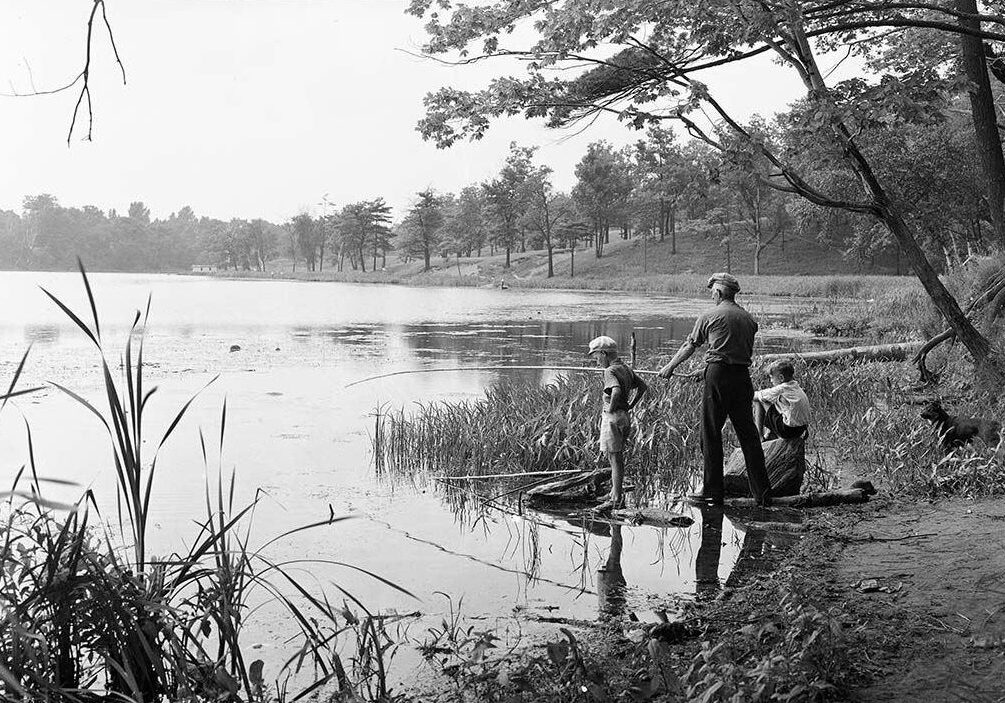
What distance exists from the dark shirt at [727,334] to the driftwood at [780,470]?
984 millimetres

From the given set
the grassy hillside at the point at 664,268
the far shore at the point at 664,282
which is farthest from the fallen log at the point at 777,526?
the grassy hillside at the point at 664,268

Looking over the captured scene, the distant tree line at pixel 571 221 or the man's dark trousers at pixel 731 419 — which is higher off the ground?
the distant tree line at pixel 571 221

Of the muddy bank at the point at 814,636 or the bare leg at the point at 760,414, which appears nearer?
the muddy bank at the point at 814,636

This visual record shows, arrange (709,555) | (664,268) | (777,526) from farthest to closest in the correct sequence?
(664,268) < (777,526) < (709,555)

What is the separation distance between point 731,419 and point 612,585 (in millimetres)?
2030

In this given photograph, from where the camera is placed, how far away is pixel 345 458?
11.3 m

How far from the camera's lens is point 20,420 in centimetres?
A: 1359

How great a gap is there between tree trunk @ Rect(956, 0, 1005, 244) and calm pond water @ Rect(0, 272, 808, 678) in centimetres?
600

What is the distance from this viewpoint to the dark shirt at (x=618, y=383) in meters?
7.75

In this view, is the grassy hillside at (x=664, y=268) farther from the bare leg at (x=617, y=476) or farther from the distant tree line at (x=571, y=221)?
the bare leg at (x=617, y=476)

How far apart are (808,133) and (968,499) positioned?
3.29 metres

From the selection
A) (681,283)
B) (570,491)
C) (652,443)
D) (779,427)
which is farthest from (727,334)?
(681,283)

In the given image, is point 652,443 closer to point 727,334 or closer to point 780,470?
point 780,470

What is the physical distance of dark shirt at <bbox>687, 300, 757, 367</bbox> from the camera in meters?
7.66
